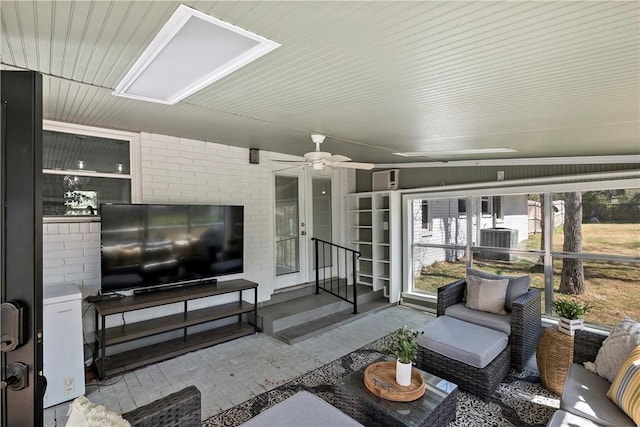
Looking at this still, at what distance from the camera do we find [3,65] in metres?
1.83

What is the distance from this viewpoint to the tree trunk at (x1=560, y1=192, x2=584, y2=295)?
3.99 m

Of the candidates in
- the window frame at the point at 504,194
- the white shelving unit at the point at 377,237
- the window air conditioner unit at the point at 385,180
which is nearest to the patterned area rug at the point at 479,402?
the window frame at the point at 504,194

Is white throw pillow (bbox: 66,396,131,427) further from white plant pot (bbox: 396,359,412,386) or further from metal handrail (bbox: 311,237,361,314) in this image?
metal handrail (bbox: 311,237,361,314)

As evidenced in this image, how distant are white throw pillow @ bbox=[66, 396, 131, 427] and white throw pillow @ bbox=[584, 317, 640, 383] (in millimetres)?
2964

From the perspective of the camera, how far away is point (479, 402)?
2.68 meters

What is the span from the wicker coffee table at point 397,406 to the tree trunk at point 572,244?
2.93m

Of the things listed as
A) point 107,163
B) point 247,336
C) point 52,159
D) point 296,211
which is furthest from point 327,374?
point 52,159

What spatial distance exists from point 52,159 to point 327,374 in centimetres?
366

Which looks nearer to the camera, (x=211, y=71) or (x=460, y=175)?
(x=211, y=71)

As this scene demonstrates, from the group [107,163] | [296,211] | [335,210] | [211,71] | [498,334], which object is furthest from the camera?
[335,210]

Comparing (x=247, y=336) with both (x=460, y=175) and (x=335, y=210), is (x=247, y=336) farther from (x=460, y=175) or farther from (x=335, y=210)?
(x=460, y=175)

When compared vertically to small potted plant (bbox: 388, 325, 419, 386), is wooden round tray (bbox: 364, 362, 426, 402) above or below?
below

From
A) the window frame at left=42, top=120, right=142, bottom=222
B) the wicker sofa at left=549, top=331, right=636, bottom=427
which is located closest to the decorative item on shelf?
the wicker sofa at left=549, top=331, right=636, bottom=427

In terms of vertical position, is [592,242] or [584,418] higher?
[592,242]
